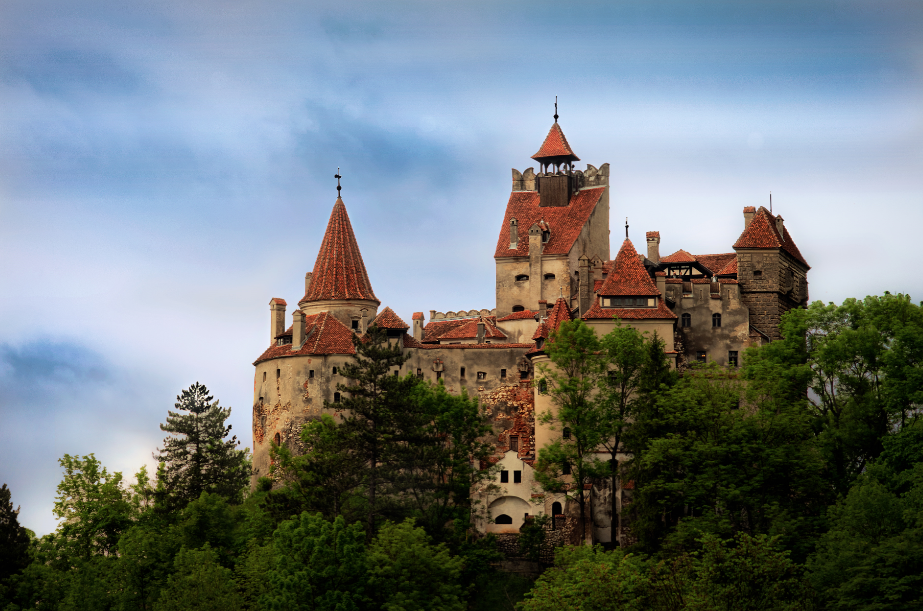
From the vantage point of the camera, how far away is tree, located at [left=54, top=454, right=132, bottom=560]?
81875mm

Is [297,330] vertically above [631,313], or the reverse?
[297,330]

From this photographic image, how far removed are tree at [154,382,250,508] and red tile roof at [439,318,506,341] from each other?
14.8 m

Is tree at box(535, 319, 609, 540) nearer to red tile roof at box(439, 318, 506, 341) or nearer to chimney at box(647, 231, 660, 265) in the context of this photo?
red tile roof at box(439, 318, 506, 341)

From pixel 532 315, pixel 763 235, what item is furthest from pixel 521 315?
pixel 763 235

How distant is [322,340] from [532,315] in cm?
1343

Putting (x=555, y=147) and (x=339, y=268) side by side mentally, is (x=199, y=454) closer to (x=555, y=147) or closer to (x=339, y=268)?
(x=339, y=268)

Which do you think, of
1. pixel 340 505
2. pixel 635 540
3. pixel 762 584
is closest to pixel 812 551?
pixel 762 584

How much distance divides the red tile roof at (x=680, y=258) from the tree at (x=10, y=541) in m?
40.6

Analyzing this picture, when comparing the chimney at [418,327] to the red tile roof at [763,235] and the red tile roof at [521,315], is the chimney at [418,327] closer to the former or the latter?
the red tile roof at [521,315]

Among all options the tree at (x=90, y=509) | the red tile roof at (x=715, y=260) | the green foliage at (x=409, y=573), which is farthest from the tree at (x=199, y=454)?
the red tile roof at (x=715, y=260)

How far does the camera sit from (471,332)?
305ft

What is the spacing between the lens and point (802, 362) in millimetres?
76562

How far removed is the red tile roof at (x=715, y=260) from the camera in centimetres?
9150

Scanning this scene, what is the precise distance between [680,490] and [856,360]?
11.8 m
